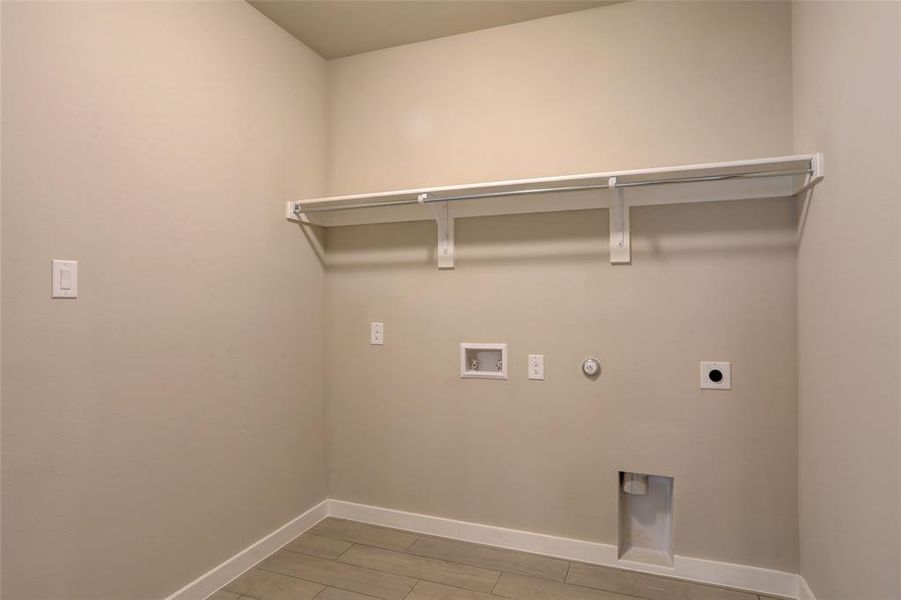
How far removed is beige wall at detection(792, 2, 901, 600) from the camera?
4.02 ft

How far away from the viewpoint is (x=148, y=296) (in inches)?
69.9

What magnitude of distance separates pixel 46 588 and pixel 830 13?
301 centimetres

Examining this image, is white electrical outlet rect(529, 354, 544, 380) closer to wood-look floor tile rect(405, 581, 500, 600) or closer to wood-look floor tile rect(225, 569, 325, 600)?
wood-look floor tile rect(405, 581, 500, 600)

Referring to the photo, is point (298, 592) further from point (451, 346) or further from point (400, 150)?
point (400, 150)

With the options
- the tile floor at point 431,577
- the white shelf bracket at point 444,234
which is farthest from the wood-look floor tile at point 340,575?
the white shelf bracket at point 444,234

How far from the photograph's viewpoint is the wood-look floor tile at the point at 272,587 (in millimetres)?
1982

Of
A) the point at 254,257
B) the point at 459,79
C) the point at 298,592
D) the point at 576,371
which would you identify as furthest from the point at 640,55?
the point at 298,592

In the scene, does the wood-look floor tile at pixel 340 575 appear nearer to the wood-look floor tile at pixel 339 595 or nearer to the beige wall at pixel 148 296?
the wood-look floor tile at pixel 339 595

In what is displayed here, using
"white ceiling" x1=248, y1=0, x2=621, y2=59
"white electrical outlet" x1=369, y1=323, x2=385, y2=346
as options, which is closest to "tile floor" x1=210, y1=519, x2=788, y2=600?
"white electrical outlet" x1=369, y1=323, x2=385, y2=346

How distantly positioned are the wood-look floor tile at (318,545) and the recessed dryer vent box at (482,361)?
102 cm

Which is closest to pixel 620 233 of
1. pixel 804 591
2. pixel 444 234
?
pixel 444 234

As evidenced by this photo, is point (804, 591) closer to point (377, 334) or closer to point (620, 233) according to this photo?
point (620, 233)

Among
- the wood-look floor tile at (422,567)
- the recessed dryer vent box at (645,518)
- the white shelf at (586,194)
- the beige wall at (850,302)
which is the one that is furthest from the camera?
the recessed dryer vent box at (645,518)

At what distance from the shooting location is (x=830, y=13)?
1565 millimetres
